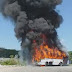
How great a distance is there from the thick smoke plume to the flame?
3.60 ft

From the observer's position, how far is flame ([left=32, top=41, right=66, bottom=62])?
4541 centimetres

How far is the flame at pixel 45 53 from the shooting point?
45.4 meters

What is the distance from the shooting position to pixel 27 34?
46.3m

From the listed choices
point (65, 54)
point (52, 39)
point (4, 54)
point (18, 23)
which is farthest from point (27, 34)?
point (4, 54)

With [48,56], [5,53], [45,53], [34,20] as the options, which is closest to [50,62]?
[48,56]

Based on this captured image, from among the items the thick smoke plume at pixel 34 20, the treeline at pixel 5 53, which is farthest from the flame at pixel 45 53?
the treeline at pixel 5 53

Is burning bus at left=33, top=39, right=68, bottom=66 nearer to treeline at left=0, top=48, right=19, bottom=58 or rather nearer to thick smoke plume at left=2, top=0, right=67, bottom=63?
thick smoke plume at left=2, top=0, right=67, bottom=63

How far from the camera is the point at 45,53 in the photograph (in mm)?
45469

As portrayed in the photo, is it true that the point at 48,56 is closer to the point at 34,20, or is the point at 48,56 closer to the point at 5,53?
the point at 34,20

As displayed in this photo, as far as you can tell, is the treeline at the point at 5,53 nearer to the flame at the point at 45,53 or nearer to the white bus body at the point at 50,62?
the flame at the point at 45,53

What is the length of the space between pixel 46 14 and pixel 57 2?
3622 millimetres

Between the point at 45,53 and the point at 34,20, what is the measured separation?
295 inches

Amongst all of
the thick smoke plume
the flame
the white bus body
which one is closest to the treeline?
the thick smoke plume

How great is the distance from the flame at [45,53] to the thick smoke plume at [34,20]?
3.60 feet
